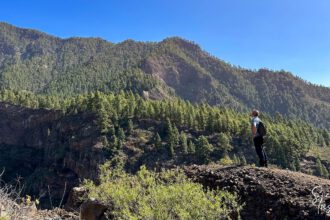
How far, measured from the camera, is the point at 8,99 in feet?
502

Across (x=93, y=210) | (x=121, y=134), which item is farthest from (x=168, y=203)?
(x=121, y=134)

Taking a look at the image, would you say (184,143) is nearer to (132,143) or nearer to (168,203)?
(132,143)

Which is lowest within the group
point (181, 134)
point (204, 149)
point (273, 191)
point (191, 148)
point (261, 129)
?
point (191, 148)

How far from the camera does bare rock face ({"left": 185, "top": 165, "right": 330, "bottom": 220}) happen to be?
10966mm

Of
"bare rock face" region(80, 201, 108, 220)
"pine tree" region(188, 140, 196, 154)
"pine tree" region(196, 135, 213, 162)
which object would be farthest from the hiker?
"pine tree" region(188, 140, 196, 154)

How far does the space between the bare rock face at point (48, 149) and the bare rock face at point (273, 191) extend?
86519mm

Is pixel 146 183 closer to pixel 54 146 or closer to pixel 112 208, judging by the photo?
pixel 112 208

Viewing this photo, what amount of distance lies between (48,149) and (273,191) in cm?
12784

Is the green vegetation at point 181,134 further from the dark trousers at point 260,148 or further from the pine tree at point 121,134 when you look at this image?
the dark trousers at point 260,148

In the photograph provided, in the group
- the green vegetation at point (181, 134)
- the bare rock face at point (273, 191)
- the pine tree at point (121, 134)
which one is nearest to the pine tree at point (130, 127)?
the green vegetation at point (181, 134)

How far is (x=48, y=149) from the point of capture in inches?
5108

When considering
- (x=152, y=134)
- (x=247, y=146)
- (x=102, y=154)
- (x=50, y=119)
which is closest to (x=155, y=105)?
(x=152, y=134)

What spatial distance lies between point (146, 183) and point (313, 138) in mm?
135028

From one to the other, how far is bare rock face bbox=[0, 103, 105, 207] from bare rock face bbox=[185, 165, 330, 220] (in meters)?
86.5
